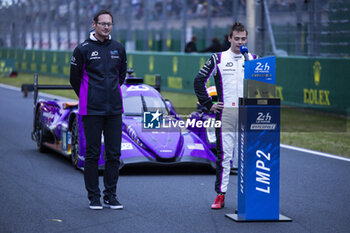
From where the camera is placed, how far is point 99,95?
727cm

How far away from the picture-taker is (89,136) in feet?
24.2

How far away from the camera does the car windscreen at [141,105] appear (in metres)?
10.4

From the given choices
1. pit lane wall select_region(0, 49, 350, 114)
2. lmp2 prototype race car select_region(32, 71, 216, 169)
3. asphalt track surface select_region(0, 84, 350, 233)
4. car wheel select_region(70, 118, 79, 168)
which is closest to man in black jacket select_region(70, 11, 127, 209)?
asphalt track surface select_region(0, 84, 350, 233)

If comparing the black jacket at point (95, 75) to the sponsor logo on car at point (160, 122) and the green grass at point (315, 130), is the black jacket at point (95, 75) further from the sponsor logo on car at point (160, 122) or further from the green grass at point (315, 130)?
the green grass at point (315, 130)

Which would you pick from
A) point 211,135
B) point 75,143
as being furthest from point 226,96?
point 75,143

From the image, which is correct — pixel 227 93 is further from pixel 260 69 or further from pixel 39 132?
pixel 39 132

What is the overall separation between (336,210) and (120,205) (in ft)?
6.68

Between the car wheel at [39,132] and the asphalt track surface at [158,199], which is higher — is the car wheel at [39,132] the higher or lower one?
the higher one

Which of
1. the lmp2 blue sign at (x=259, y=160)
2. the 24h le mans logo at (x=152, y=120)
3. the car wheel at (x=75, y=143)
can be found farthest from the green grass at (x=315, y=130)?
the lmp2 blue sign at (x=259, y=160)

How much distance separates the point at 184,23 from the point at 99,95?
779 inches

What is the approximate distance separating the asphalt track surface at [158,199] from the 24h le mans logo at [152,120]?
589 mm

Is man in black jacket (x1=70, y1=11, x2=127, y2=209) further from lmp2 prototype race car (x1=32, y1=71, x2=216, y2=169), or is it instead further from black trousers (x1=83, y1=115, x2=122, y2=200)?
lmp2 prototype race car (x1=32, y1=71, x2=216, y2=169)

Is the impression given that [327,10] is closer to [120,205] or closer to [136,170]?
[136,170]

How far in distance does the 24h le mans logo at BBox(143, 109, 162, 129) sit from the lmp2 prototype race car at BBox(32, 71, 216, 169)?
0.03 m
